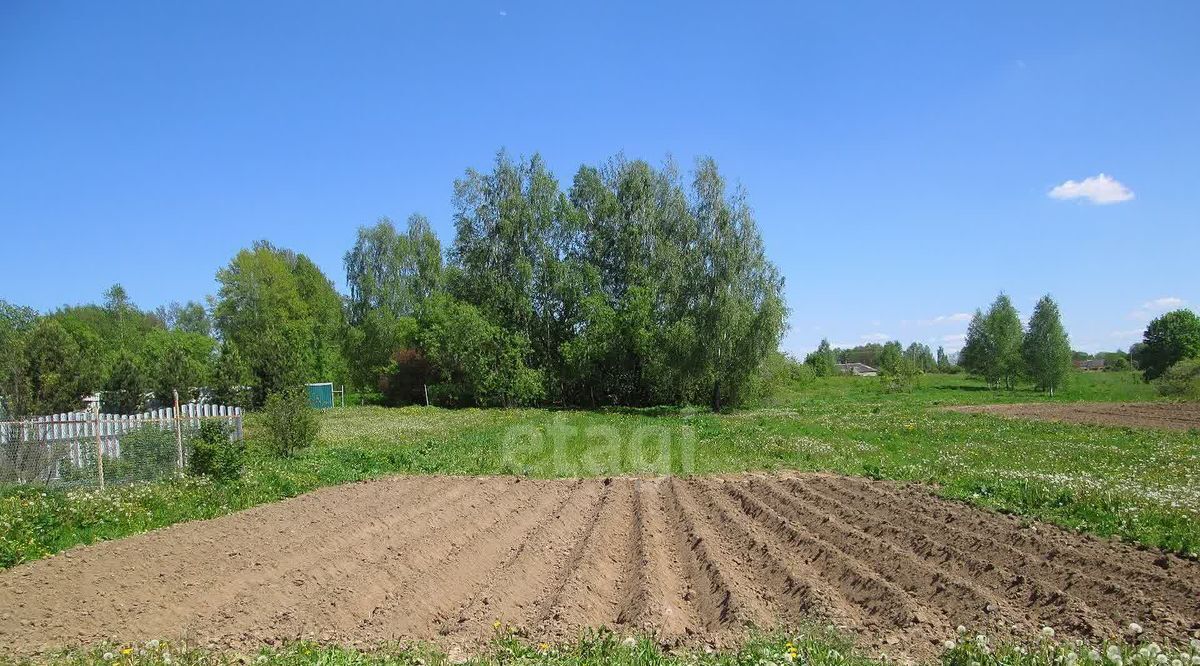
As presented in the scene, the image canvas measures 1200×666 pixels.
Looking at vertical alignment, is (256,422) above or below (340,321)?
below

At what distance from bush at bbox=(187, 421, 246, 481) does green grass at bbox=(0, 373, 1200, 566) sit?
654mm

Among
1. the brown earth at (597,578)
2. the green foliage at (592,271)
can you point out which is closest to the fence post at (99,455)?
the brown earth at (597,578)

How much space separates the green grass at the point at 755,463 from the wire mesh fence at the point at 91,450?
1.07 m

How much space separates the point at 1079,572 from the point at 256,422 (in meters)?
21.2

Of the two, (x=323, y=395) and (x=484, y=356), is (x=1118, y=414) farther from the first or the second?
(x=323, y=395)

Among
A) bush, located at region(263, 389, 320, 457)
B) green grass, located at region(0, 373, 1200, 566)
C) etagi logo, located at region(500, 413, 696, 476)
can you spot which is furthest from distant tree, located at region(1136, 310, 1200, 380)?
bush, located at region(263, 389, 320, 457)

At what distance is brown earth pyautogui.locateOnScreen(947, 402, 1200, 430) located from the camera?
2667 cm

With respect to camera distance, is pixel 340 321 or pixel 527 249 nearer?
pixel 527 249

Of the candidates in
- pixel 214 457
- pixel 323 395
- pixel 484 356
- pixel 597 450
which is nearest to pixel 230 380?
pixel 323 395

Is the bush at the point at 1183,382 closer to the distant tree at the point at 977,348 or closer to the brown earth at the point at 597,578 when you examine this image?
the distant tree at the point at 977,348

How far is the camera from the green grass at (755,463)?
10922mm

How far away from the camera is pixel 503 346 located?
46344mm

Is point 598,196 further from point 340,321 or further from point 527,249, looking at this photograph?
point 340,321

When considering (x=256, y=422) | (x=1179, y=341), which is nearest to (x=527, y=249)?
(x=256, y=422)
